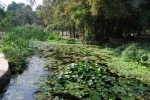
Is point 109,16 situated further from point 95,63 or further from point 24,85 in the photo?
point 24,85

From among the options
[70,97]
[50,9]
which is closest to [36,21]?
[50,9]

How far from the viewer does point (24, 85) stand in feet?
22.3

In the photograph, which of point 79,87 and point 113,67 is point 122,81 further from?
point 113,67

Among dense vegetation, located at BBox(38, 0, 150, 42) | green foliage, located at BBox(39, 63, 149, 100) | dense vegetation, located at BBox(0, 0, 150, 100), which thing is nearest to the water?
dense vegetation, located at BBox(0, 0, 150, 100)

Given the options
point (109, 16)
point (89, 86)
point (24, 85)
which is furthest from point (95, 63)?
point (109, 16)

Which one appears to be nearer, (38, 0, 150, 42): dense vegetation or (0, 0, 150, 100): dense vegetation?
(0, 0, 150, 100): dense vegetation

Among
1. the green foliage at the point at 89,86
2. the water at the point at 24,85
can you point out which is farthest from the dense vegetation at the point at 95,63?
the water at the point at 24,85

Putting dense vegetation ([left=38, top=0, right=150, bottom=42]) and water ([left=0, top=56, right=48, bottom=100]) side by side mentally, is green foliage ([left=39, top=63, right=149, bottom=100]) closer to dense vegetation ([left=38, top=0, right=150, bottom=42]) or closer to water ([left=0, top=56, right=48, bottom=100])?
water ([left=0, top=56, right=48, bottom=100])

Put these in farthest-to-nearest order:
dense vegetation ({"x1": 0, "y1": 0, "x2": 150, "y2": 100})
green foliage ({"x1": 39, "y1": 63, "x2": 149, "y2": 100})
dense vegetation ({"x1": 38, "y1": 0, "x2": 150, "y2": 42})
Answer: dense vegetation ({"x1": 38, "y1": 0, "x2": 150, "y2": 42})
dense vegetation ({"x1": 0, "y1": 0, "x2": 150, "y2": 100})
green foliage ({"x1": 39, "y1": 63, "x2": 149, "y2": 100})

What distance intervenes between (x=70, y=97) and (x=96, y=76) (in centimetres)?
149

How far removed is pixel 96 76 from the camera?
679cm

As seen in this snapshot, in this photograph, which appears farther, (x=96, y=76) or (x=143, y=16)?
(x=143, y=16)

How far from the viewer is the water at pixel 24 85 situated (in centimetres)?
→ 577

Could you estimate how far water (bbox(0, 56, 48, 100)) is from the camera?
5774 mm
